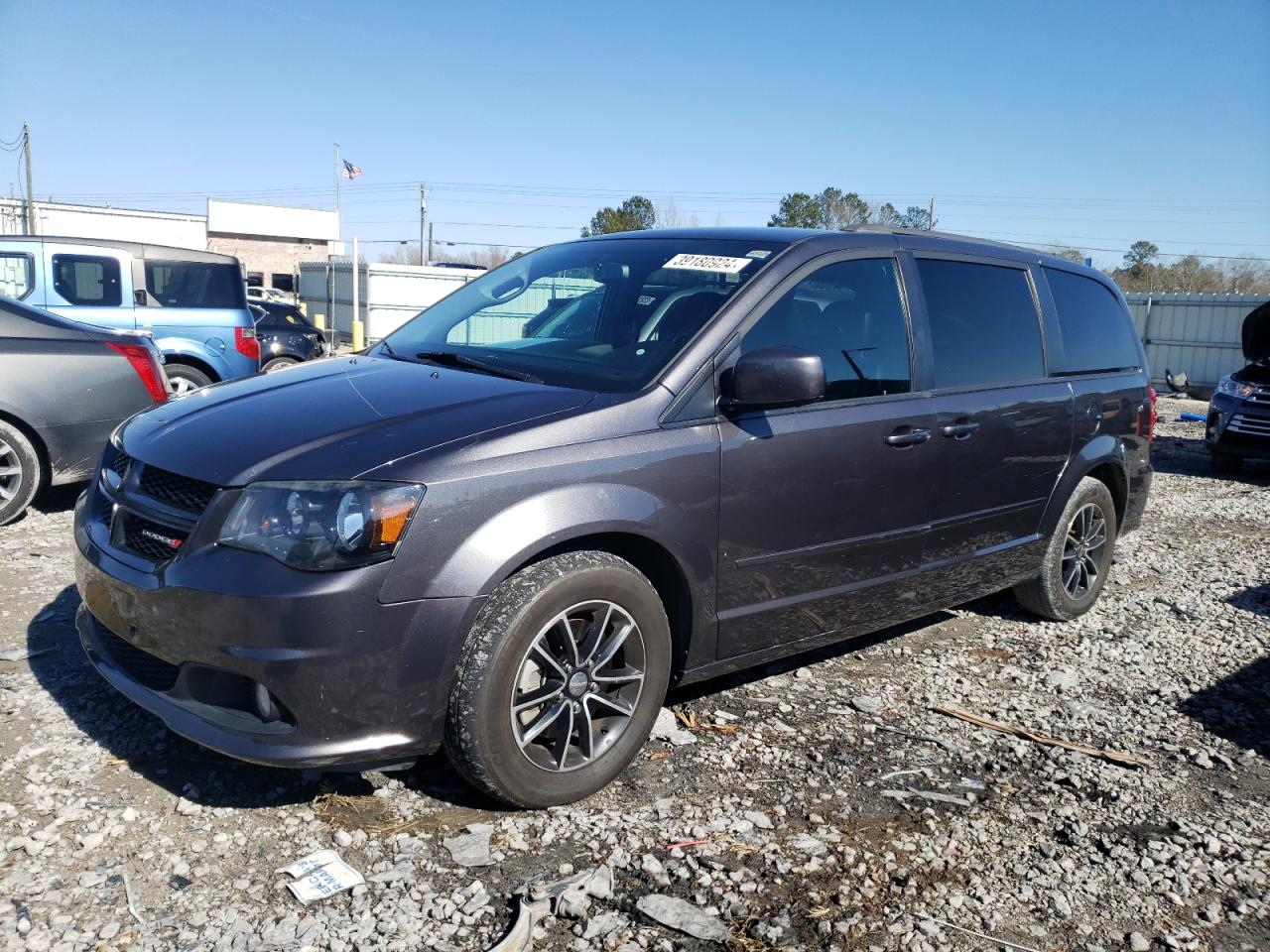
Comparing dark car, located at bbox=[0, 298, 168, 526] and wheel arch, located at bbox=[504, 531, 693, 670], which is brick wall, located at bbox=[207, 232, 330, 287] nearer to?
dark car, located at bbox=[0, 298, 168, 526]

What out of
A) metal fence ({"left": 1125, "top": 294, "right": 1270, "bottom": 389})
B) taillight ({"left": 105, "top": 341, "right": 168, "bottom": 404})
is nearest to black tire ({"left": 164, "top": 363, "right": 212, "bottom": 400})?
taillight ({"left": 105, "top": 341, "right": 168, "bottom": 404})

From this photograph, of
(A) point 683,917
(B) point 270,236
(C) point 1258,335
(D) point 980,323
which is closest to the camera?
(A) point 683,917

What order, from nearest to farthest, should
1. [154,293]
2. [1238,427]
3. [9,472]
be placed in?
[9,472] → [154,293] → [1238,427]

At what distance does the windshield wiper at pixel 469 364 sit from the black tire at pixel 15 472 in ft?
11.5

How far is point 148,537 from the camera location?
2980mm

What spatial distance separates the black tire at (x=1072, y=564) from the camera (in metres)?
5.12

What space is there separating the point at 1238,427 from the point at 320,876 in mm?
10752

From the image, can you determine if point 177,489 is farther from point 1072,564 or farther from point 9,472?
point 1072,564

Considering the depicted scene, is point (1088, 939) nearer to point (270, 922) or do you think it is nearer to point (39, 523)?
point (270, 922)

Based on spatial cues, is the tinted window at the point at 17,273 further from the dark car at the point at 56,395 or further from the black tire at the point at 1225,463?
the black tire at the point at 1225,463

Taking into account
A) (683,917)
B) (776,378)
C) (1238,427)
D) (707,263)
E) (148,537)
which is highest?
(707,263)

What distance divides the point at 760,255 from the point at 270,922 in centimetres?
268

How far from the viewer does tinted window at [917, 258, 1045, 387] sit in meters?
4.25

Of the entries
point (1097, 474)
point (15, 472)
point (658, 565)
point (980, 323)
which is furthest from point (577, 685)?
point (15, 472)
